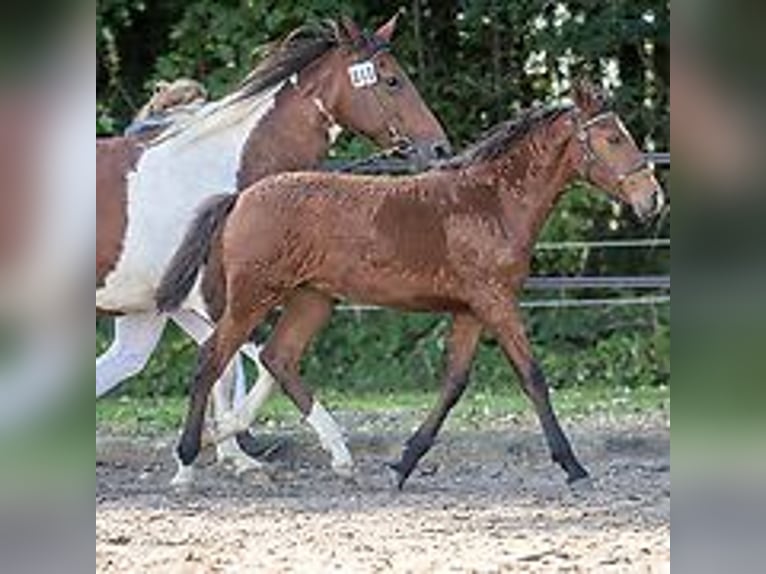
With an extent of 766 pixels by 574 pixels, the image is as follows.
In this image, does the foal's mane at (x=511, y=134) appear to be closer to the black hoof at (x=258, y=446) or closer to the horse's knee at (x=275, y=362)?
the horse's knee at (x=275, y=362)

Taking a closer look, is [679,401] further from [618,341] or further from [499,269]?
[618,341]

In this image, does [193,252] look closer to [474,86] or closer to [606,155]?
[606,155]

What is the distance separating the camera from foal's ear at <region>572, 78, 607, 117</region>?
204 inches

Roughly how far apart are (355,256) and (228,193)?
0.74 metres

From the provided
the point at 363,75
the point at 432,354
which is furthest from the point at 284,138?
the point at 432,354

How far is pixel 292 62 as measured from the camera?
595cm

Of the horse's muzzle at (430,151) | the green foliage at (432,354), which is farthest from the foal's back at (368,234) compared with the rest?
the green foliage at (432,354)

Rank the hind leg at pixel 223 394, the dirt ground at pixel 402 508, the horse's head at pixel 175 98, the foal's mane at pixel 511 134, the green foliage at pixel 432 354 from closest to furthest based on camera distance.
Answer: the dirt ground at pixel 402 508, the foal's mane at pixel 511 134, the hind leg at pixel 223 394, the horse's head at pixel 175 98, the green foliage at pixel 432 354

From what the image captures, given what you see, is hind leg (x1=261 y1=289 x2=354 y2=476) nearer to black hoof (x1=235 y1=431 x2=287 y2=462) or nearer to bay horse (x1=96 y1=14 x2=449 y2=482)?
bay horse (x1=96 y1=14 x2=449 y2=482)

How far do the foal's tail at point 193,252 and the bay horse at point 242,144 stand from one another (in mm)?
104

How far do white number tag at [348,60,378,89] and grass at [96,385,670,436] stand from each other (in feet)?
5.71

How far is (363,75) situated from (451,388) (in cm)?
130

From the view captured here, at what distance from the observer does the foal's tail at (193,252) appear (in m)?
5.48

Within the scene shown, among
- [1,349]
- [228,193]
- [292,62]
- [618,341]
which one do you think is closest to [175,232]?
[228,193]
